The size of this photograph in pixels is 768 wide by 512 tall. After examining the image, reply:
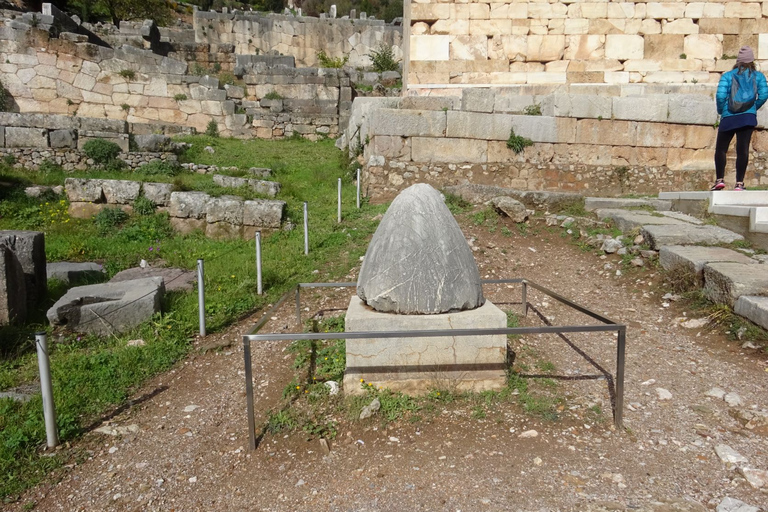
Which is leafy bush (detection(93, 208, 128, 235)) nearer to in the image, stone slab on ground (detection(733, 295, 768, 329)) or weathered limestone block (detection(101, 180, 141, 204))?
weathered limestone block (detection(101, 180, 141, 204))

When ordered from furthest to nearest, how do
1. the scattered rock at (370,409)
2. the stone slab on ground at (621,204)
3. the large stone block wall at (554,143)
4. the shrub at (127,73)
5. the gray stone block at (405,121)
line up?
the shrub at (127,73) → the large stone block wall at (554,143) → the gray stone block at (405,121) → the stone slab on ground at (621,204) → the scattered rock at (370,409)

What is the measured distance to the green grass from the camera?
120 inches

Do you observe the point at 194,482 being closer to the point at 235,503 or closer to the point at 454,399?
the point at 235,503

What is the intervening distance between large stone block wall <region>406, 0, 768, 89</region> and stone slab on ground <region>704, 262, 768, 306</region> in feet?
23.9

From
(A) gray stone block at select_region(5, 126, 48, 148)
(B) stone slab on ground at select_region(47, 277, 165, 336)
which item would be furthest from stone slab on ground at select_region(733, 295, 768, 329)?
(A) gray stone block at select_region(5, 126, 48, 148)

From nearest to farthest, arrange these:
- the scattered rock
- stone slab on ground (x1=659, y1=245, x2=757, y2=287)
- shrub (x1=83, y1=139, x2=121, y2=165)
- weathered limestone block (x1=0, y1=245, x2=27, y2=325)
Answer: the scattered rock
weathered limestone block (x1=0, y1=245, x2=27, y2=325)
stone slab on ground (x1=659, y1=245, x2=757, y2=287)
shrub (x1=83, y1=139, x2=121, y2=165)

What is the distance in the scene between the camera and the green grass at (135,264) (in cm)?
305

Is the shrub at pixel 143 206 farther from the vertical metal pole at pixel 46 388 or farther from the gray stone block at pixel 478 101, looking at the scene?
the gray stone block at pixel 478 101

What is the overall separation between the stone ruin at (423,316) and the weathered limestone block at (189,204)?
207 inches

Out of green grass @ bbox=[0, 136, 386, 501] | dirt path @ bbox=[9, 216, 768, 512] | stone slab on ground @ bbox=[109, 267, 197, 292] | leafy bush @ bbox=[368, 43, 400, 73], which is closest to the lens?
dirt path @ bbox=[9, 216, 768, 512]

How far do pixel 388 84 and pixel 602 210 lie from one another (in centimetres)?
1354

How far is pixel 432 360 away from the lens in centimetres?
315

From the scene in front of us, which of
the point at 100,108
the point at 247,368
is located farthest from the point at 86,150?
the point at 247,368

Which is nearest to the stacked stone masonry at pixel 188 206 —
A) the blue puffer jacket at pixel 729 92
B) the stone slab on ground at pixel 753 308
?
the stone slab on ground at pixel 753 308
